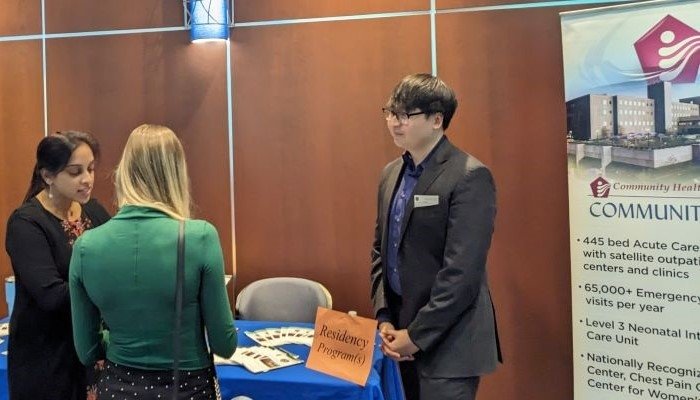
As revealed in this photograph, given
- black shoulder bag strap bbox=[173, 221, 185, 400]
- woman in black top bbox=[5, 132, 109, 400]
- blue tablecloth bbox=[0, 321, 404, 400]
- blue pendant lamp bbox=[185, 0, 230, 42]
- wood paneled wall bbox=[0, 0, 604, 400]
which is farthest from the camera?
blue pendant lamp bbox=[185, 0, 230, 42]

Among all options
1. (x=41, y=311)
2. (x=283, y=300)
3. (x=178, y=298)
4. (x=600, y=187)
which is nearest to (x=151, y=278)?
(x=178, y=298)

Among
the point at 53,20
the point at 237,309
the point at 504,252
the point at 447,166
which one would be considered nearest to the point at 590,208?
the point at 504,252

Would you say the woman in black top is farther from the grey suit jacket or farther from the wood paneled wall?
the wood paneled wall

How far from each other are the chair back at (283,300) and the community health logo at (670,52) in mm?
1855

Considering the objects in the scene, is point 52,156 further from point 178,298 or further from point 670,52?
point 670,52

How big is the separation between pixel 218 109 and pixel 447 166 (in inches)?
74.8

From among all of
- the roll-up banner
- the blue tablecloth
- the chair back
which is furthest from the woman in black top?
the roll-up banner

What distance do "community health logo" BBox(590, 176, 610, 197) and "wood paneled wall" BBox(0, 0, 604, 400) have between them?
0.38 metres

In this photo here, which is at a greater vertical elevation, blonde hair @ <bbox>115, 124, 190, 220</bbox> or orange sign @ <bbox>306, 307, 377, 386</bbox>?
blonde hair @ <bbox>115, 124, 190, 220</bbox>

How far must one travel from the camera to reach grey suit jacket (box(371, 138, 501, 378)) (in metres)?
1.88

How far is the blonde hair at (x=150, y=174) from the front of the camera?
1510mm

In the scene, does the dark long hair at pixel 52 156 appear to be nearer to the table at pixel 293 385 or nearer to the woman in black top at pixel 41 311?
the woman in black top at pixel 41 311

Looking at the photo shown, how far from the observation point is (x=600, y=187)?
267 centimetres

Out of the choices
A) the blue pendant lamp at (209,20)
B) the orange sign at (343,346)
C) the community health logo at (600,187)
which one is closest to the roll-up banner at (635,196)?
the community health logo at (600,187)
